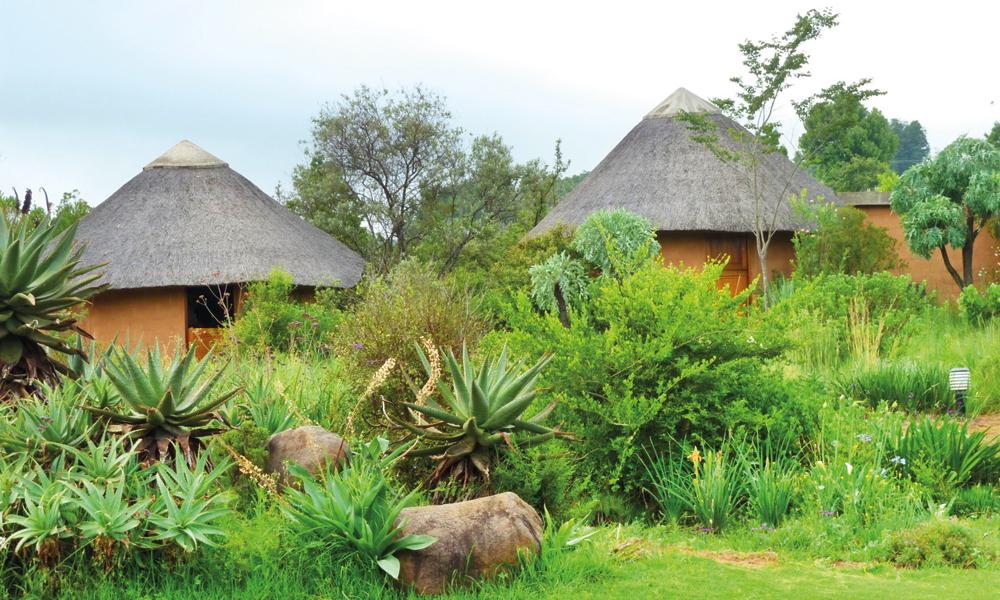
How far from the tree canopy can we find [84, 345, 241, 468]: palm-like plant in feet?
60.6

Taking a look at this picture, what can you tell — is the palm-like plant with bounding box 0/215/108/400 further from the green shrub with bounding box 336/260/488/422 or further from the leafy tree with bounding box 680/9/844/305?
the leafy tree with bounding box 680/9/844/305

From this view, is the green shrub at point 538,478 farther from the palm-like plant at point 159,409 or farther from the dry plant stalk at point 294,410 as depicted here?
the palm-like plant at point 159,409

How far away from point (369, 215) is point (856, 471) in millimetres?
19518

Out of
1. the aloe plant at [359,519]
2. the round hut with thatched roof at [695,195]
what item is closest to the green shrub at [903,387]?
the aloe plant at [359,519]

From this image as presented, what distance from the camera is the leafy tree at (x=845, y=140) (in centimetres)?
2055

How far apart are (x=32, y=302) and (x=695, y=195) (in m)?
17.2

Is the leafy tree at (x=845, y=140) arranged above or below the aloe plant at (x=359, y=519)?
above

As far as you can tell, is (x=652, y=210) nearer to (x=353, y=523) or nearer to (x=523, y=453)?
(x=523, y=453)

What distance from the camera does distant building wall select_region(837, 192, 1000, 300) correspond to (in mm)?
21984

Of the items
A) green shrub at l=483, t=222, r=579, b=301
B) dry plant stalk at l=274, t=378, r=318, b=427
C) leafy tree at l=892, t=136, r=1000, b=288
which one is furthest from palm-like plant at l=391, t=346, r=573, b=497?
leafy tree at l=892, t=136, r=1000, b=288

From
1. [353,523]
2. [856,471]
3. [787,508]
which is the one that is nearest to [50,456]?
[353,523]

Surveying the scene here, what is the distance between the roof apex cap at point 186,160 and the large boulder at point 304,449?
62.9 feet

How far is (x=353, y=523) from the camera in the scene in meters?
4.96

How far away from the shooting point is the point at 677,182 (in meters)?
21.9
